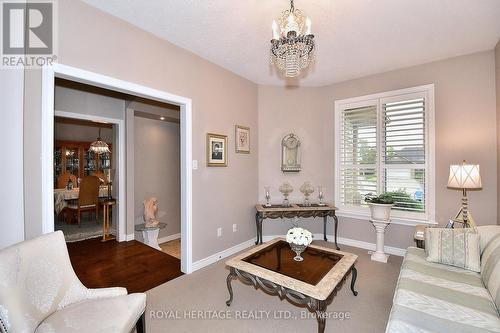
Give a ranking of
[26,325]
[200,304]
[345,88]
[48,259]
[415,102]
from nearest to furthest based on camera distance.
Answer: [26,325] → [48,259] → [200,304] → [415,102] → [345,88]

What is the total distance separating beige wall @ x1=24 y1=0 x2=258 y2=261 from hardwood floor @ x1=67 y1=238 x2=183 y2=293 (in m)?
0.59

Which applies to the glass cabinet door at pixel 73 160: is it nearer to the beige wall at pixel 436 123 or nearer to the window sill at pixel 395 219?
the beige wall at pixel 436 123

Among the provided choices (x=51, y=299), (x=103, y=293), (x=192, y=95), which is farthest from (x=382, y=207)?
(x=51, y=299)

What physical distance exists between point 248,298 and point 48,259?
1781mm

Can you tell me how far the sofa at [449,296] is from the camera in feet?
4.47

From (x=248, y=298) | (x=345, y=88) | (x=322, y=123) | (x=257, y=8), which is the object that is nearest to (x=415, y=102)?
(x=345, y=88)

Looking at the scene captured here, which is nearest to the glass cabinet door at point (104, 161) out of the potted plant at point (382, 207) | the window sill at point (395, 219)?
the window sill at point (395, 219)

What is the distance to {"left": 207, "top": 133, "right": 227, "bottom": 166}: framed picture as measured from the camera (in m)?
3.27

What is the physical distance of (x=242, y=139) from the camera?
3824 millimetres

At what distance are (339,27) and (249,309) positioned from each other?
3006 millimetres

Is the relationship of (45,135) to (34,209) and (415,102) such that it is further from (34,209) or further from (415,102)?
(415,102)

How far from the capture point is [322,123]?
4.24 m

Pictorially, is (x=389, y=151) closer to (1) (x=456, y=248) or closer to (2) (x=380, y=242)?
(2) (x=380, y=242)

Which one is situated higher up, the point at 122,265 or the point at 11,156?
Result: the point at 11,156
